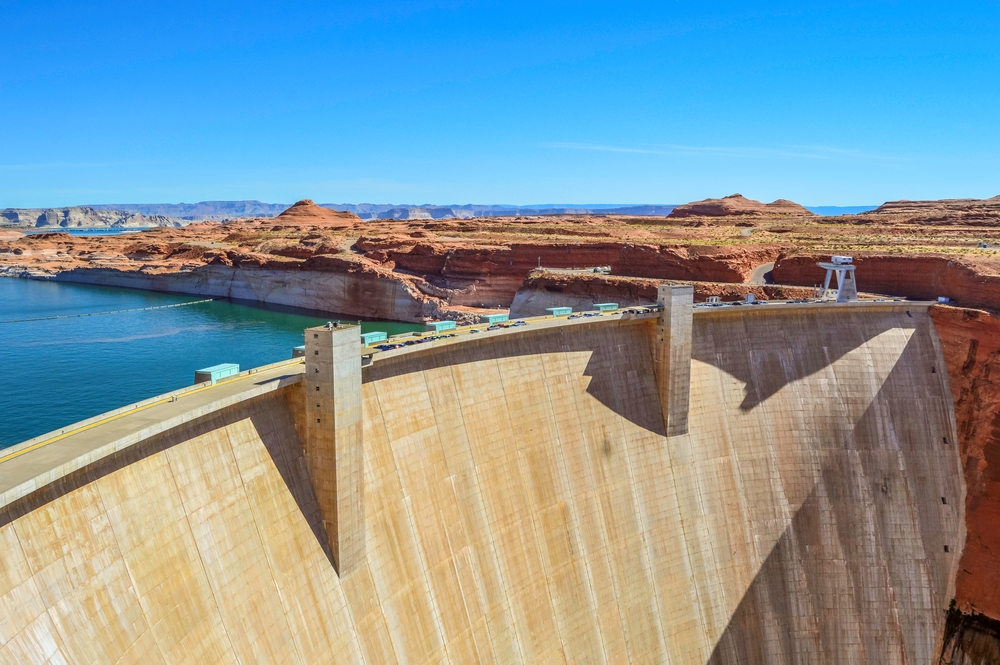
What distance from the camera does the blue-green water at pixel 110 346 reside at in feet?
125

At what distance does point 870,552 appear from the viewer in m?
29.5

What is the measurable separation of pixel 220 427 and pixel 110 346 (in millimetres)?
45321

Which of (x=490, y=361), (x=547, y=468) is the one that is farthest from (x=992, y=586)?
(x=490, y=361)

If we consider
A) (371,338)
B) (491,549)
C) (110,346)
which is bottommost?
(491,549)

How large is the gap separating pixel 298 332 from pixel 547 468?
1785 inches

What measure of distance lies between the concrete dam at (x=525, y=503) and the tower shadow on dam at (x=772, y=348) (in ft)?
0.39

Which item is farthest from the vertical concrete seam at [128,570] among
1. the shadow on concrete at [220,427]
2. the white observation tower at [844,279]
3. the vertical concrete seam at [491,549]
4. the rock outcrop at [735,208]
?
the rock outcrop at [735,208]

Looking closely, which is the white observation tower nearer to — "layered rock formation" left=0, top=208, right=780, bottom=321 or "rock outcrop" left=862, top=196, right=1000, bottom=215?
"layered rock formation" left=0, top=208, right=780, bottom=321

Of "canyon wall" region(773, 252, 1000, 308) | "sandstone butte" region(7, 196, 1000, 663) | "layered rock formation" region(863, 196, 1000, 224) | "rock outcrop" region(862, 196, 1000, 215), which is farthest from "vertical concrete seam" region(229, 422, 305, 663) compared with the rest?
"rock outcrop" region(862, 196, 1000, 215)

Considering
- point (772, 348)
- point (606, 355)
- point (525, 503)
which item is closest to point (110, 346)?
point (606, 355)

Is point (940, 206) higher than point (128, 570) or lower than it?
higher

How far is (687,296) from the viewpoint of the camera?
28781 millimetres

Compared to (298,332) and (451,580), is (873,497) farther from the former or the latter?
(298,332)

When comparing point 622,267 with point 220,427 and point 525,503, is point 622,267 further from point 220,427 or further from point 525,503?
point 220,427
